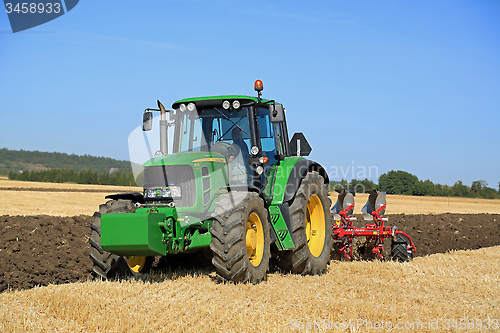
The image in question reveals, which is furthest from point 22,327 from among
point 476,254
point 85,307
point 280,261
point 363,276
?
point 476,254

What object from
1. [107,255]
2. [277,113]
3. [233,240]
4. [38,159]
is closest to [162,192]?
[107,255]

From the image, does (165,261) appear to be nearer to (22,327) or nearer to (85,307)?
(85,307)

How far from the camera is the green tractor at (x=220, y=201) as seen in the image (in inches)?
250

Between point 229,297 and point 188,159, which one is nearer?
point 229,297

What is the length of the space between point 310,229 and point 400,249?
7.08 ft

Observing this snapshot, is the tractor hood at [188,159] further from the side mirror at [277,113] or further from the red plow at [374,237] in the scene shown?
the red plow at [374,237]

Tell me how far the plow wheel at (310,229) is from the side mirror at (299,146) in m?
0.58

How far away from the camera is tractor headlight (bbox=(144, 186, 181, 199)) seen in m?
6.89

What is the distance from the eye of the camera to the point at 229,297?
589cm

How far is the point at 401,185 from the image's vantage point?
36.6 meters

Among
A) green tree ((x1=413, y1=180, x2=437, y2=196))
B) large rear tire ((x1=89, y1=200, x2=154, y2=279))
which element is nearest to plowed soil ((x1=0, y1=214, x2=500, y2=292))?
large rear tire ((x1=89, y1=200, x2=154, y2=279))

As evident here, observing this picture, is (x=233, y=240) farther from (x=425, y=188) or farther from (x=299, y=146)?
(x=425, y=188)

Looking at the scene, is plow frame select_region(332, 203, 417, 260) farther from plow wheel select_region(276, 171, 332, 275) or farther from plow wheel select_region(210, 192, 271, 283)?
plow wheel select_region(210, 192, 271, 283)

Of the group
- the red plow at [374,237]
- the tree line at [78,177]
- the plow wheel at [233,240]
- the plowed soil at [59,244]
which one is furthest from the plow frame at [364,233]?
the tree line at [78,177]
